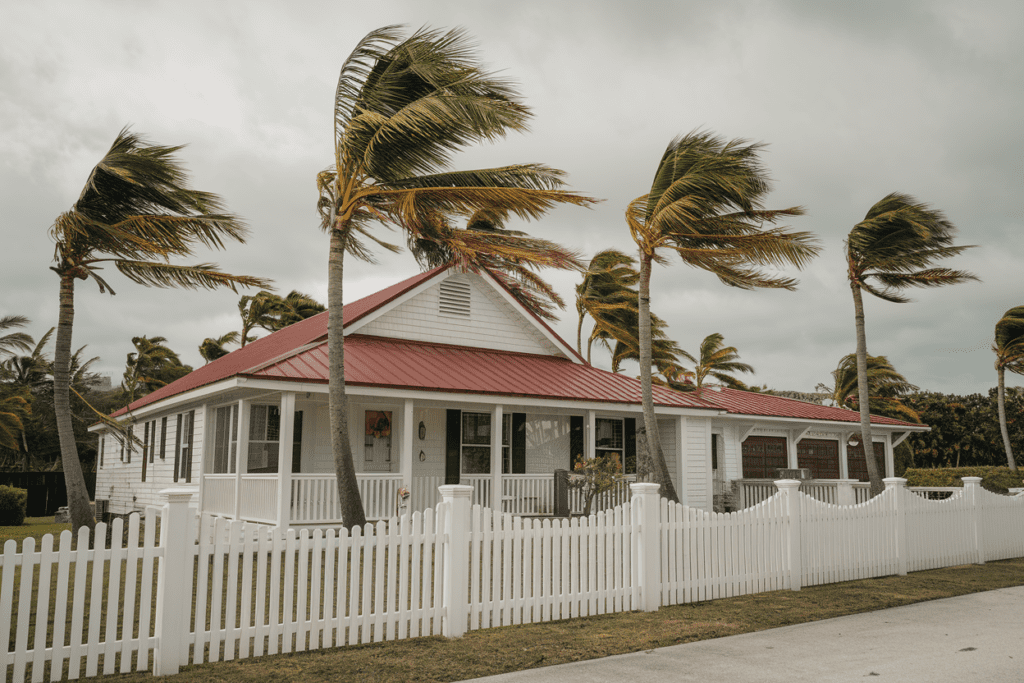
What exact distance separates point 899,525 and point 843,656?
606cm

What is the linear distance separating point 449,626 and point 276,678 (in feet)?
6.04

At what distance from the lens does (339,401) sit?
12.8 meters

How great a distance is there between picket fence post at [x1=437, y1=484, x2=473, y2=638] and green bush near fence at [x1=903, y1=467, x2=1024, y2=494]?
21323 mm

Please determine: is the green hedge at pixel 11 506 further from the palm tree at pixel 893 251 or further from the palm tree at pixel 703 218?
the palm tree at pixel 893 251

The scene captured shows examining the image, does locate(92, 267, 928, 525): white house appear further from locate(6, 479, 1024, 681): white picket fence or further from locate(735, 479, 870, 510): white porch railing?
locate(6, 479, 1024, 681): white picket fence

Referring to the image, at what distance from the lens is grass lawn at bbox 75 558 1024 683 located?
19.4 feet

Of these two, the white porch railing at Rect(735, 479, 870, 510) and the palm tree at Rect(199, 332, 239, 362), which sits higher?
the palm tree at Rect(199, 332, 239, 362)

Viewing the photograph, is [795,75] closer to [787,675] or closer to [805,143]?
[805,143]

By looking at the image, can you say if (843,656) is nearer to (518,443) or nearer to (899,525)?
(899,525)

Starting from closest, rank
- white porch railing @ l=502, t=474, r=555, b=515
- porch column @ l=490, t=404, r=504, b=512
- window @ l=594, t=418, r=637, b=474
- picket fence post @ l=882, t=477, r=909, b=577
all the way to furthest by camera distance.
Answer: picket fence post @ l=882, t=477, r=909, b=577
porch column @ l=490, t=404, r=504, b=512
white porch railing @ l=502, t=474, r=555, b=515
window @ l=594, t=418, r=637, b=474

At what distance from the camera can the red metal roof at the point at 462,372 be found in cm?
1555

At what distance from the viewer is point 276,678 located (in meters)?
5.72

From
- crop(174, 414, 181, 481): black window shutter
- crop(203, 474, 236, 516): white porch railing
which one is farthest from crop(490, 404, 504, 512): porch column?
crop(174, 414, 181, 481): black window shutter

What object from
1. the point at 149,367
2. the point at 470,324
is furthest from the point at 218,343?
the point at 470,324
